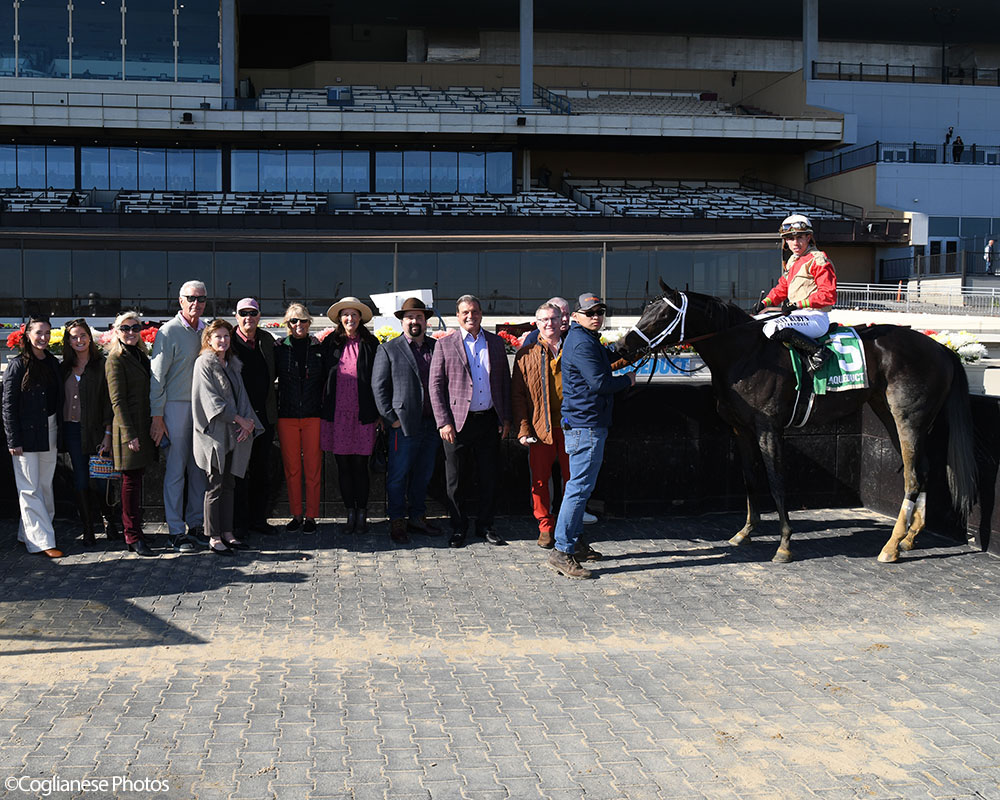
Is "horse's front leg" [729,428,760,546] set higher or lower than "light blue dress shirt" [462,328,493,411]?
lower

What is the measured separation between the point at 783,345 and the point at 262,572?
4.76 metres

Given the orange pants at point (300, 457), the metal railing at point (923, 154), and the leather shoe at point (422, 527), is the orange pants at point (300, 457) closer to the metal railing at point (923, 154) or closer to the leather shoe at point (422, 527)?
the leather shoe at point (422, 527)

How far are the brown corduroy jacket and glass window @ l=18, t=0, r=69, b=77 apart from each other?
149 ft

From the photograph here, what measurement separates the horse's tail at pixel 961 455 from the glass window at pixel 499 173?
42.1m

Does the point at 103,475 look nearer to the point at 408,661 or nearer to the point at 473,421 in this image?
the point at 473,421

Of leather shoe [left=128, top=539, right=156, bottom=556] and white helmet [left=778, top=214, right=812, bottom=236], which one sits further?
white helmet [left=778, top=214, right=812, bottom=236]

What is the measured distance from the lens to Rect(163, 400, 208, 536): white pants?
27.7ft

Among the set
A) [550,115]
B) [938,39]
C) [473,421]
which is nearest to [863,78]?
[938,39]

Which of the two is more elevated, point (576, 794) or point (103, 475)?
point (103, 475)

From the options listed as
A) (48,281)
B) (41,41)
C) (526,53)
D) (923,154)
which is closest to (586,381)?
(48,281)

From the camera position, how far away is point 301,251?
74.9 feet

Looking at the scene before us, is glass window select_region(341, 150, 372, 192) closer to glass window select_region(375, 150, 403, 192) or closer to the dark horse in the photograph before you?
glass window select_region(375, 150, 403, 192)

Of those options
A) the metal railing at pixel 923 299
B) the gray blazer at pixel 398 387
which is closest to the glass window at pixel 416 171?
the metal railing at pixel 923 299

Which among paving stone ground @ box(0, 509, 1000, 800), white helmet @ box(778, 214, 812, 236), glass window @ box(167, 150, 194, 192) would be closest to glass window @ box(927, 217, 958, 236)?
glass window @ box(167, 150, 194, 192)
